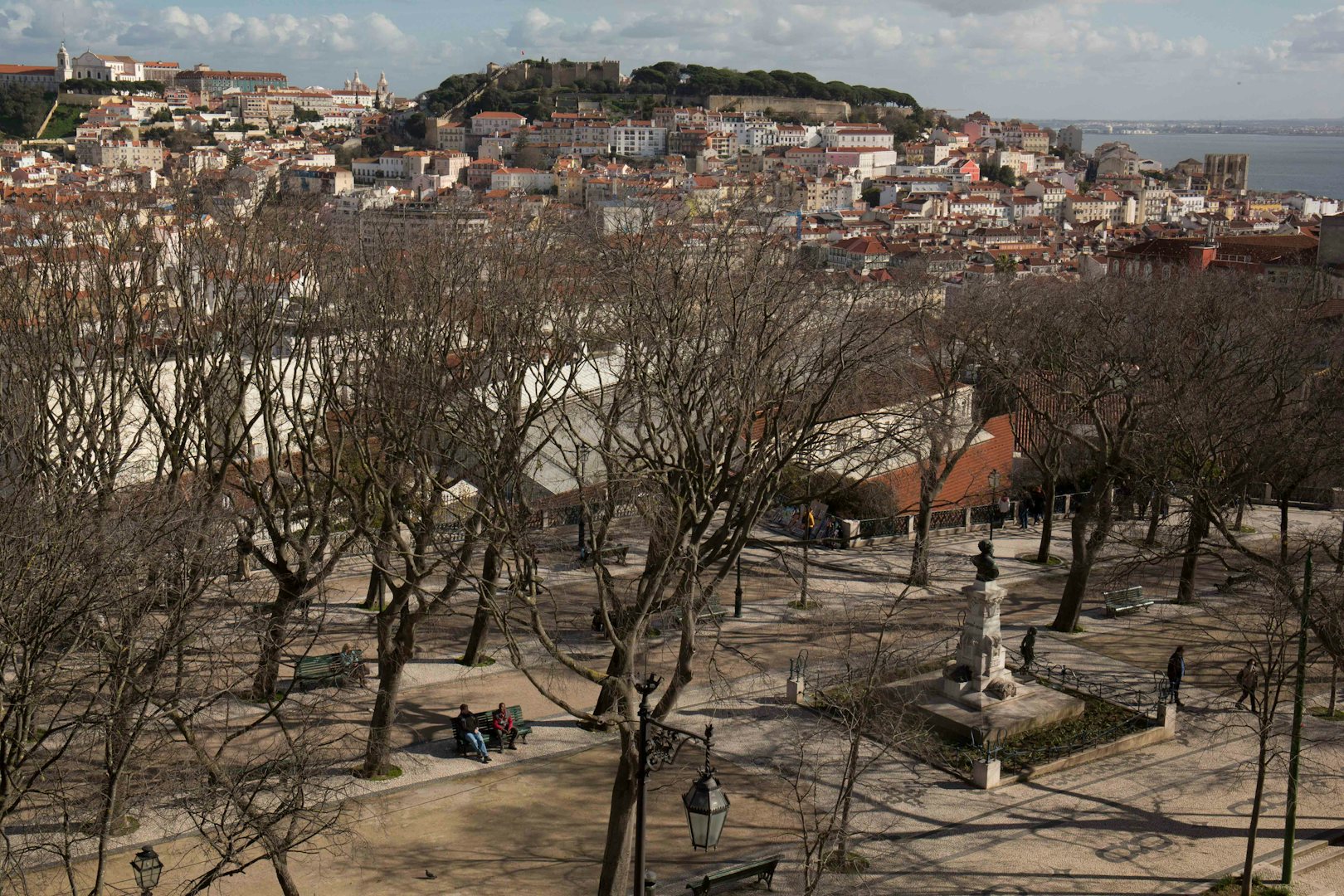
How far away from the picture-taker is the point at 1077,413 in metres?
21.7

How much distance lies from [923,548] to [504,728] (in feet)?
25.6

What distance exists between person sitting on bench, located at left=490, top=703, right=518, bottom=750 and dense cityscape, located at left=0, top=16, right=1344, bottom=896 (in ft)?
0.14

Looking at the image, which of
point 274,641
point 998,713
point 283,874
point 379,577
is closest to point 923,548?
point 998,713

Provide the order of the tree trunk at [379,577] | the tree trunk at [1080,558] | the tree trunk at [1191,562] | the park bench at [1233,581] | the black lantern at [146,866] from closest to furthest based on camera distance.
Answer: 1. the black lantern at [146,866]
2. the tree trunk at [379,577]
3. the tree trunk at [1080,558]
4. the tree trunk at [1191,562]
5. the park bench at [1233,581]

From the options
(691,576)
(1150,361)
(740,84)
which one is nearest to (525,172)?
(740,84)

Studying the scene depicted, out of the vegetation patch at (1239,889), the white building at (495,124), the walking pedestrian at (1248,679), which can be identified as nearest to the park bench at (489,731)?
the vegetation patch at (1239,889)

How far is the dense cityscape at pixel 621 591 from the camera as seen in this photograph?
33.4 ft

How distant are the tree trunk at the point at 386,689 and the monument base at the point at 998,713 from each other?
567 centimetres

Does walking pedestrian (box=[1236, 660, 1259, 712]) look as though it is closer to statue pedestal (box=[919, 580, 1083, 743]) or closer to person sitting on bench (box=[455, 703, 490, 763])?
statue pedestal (box=[919, 580, 1083, 743])

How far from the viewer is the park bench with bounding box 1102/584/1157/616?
61.4 feet

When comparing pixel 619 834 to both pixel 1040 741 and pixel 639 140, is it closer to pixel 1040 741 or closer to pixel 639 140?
pixel 1040 741

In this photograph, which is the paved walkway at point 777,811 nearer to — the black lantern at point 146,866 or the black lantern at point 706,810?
the black lantern at point 146,866

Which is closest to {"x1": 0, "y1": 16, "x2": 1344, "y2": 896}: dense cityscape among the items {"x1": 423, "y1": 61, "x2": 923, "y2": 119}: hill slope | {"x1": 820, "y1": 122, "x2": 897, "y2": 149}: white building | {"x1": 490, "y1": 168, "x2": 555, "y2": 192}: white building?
{"x1": 490, "y1": 168, "x2": 555, "y2": 192}: white building

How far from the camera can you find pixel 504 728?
44.5ft
